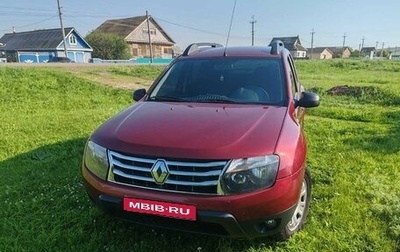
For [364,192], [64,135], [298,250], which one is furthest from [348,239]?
[64,135]

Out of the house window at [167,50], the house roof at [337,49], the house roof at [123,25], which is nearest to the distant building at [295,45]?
the house roof at [337,49]

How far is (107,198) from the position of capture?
2.43m

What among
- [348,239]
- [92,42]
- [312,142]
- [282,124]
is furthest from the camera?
[92,42]

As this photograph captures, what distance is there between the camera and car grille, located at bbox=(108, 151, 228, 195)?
86.7 inches

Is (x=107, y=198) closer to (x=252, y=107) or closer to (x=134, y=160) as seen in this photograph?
(x=134, y=160)

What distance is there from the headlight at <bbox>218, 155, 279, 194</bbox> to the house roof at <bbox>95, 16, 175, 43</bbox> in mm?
52778

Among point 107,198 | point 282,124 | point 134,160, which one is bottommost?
point 107,198

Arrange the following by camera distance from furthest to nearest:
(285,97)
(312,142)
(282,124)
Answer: (312,142) < (285,97) < (282,124)

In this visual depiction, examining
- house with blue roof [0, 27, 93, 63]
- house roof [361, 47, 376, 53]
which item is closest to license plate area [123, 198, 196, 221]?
house with blue roof [0, 27, 93, 63]

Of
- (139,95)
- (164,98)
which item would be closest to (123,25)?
(139,95)

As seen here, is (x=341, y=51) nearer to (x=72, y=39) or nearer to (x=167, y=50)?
(x=167, y=50)

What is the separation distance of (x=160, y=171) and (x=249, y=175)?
0.59 m

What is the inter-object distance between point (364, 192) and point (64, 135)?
15.9 feet

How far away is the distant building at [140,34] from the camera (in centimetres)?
5297
